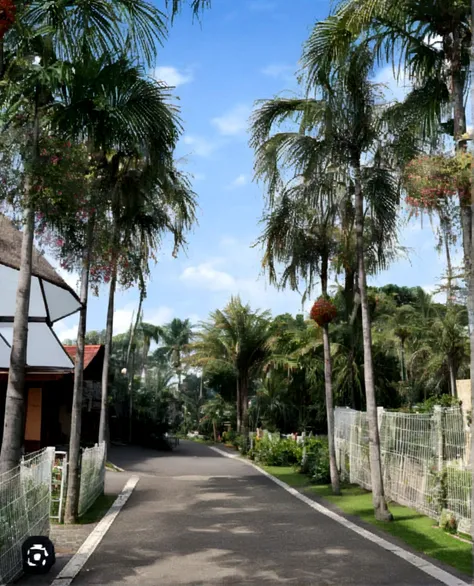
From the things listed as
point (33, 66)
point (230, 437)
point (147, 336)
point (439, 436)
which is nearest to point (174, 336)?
point (147, 336)

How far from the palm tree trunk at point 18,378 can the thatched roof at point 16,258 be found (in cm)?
837

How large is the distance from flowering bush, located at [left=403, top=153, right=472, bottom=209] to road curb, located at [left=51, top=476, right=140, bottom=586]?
666 cm

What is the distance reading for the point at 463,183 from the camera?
9227 mm

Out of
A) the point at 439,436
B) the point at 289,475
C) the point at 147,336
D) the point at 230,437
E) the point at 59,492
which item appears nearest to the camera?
the point at 439,436

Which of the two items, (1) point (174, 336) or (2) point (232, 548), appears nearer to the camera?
(2) point (232, 548)

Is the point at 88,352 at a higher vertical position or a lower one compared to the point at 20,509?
higher

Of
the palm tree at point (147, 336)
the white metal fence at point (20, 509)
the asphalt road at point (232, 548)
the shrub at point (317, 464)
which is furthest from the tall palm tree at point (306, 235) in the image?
the palm tree at point (147, 336)

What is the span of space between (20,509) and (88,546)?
208cm

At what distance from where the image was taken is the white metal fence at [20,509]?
7450mm

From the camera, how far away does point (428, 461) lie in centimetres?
1266

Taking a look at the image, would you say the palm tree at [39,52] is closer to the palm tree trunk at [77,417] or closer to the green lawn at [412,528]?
the palm tree trunk at [77,417]

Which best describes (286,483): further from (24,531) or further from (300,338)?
(300,338)

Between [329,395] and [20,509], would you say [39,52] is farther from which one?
[329,395]

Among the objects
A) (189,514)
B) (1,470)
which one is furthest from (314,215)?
(1,470)
